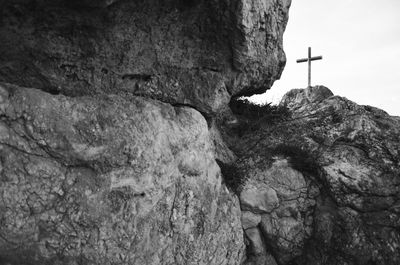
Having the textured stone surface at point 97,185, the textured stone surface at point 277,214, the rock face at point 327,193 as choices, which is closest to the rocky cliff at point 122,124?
the textured stone surface at point 97,185

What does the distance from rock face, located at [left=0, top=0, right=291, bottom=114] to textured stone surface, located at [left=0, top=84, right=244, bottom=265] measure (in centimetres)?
81

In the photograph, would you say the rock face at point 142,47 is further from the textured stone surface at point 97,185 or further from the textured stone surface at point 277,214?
the textured stone surface at point 277,214

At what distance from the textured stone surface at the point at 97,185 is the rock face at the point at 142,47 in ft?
2.66

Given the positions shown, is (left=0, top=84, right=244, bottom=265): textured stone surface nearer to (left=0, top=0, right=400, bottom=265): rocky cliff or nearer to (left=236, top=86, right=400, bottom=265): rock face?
(left=0, top=0, right=400, bottom=265): rocky cliff

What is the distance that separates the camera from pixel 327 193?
26.3 ft

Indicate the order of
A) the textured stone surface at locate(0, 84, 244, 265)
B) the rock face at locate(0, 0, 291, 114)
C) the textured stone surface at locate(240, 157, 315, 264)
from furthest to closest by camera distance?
the textured stone surface at locate(240, 157, 315, 264) → the rock face at locate(0, 0, 291, 114) → the textured stone surface at locate(0, 84, 244, 265)

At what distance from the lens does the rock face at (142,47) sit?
6379 mm

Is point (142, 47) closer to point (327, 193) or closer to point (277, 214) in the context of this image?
point (277, 214)

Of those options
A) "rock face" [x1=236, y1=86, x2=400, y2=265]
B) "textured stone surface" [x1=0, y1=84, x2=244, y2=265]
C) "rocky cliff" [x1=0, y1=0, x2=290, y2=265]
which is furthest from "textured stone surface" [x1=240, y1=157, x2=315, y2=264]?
"textured stone surface" [x1=0, y1=84, x2=244, y2=265]

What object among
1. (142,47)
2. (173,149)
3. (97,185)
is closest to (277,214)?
(173,149)

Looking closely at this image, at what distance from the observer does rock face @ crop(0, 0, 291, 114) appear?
6.38 m

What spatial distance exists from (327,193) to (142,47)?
4846mm

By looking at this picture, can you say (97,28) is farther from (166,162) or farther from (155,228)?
(155,228)

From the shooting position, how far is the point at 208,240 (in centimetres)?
694
